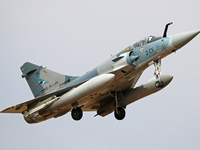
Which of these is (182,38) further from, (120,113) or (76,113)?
(76,113)

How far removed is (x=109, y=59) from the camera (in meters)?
24.3

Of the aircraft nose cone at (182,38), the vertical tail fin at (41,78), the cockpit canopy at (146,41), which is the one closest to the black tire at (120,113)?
the vertical tail fin at (41,78)

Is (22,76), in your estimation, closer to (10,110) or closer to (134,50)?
(10,110)

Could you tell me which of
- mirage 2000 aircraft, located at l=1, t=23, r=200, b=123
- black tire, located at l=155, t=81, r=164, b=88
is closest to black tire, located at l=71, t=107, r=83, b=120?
mirage 2000 aircraft, located at l=1, t=23, r=200, b=123

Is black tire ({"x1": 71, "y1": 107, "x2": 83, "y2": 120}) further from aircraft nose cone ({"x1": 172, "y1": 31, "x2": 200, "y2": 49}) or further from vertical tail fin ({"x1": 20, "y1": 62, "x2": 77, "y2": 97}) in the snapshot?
aircraft nose cone ({"x1": 172, "y1": 31, "x2": 200, "y2": 49})

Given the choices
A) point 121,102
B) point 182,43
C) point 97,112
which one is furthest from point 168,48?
point 97,112

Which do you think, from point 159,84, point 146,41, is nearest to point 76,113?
point 159,84

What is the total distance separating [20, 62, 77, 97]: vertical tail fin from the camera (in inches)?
1064

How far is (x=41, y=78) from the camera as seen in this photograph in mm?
27875

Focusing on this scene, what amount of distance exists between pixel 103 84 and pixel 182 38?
4.50m

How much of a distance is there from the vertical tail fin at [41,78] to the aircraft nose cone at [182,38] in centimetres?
700

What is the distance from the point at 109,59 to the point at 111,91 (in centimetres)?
230

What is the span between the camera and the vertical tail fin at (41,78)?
2702 centimetres

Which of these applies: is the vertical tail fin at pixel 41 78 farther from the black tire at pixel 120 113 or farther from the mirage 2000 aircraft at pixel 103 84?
the black tire at pixel 120 113
